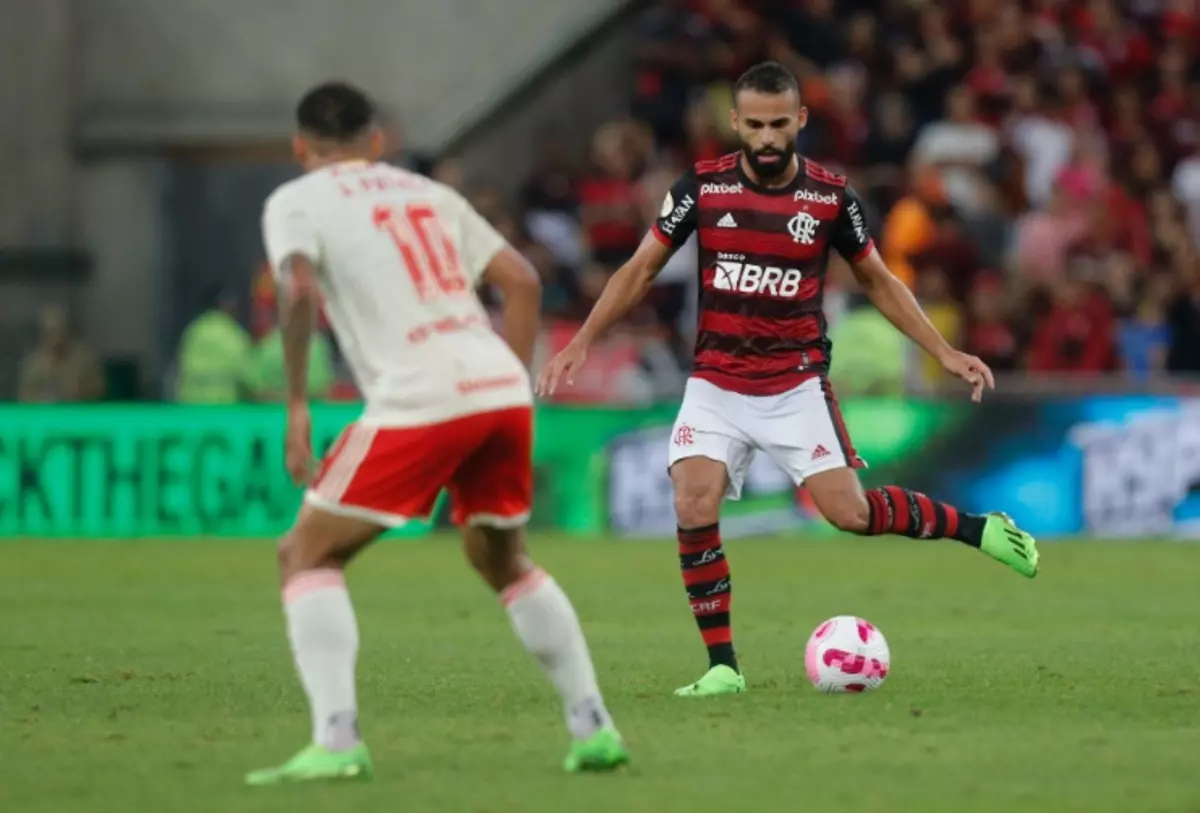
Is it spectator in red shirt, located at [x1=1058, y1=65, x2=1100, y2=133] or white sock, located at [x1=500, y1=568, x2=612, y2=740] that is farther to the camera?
spectator in red shirt, located at [x1=1058, y1=65, x2=1100, y2=133]

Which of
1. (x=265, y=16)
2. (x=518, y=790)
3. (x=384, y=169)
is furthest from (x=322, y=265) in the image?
(x=265, y=16)

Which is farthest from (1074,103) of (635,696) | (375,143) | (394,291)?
(394,291)

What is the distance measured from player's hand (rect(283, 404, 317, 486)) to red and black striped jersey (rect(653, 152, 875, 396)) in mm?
3101

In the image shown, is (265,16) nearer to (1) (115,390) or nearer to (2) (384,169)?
(1) (115,390)

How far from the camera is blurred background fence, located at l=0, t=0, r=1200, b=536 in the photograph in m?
18.7

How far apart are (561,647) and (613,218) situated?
1425 centimetres


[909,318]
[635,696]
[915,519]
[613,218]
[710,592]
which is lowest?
[635,696]

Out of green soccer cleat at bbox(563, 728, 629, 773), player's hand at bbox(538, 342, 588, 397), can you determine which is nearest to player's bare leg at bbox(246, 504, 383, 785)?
green soccer cleat at bbox(563, 728, 629, 773)

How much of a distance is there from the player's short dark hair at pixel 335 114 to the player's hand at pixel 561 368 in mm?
1795

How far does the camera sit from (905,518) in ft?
31.2

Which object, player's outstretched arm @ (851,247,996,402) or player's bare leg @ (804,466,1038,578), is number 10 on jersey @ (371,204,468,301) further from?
player's outstretched arm @ (851,247,996,402)

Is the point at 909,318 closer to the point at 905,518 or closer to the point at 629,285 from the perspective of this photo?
the point at 905,518

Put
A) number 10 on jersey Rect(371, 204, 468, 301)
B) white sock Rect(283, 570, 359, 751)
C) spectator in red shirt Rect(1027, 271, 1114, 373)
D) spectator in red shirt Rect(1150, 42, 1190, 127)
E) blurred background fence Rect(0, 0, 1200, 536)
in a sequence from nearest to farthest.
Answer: white sock Rect(283, 570, 359, 751)
number 10 on jersey Rect(371, 204, 468, 301)
blurred background fence Rect(0, 0, 1200, 536)
spectator in red shirt Rect(1027, 271, 1114, 373)
spectator in red shirt Rect(1150, 42, 1190, 127)

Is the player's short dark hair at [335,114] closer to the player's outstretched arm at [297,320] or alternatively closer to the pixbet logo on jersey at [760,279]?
the player's outstretched arm at [297,320]
